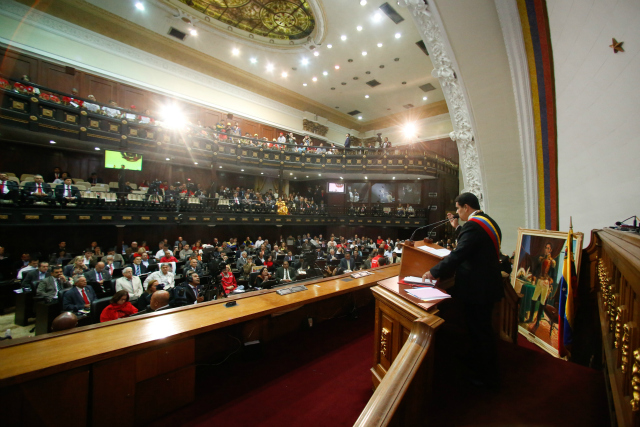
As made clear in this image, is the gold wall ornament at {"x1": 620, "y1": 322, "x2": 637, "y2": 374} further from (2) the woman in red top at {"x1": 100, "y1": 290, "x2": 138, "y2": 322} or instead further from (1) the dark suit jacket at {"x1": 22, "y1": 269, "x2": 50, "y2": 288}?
(1) the dark suit jacket at {"x1": 22, "y1": 269, "x2": 50, "y2": 288}

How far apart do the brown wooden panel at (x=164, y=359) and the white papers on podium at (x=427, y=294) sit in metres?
1.75

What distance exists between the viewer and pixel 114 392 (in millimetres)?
1667

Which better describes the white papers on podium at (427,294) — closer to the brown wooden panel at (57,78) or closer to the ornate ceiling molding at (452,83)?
the ornate ceiling molding at (452,83)

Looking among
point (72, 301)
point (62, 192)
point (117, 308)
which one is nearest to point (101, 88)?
point (62, 192)

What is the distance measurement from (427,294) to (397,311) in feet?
0.81

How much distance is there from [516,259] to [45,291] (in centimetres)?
807

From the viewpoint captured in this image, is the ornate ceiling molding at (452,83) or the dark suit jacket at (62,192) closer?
the ornate ceiling molding at (452,83)

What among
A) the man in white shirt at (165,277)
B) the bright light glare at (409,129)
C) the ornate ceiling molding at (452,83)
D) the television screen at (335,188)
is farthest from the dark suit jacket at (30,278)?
the bright light glare at (409,129)

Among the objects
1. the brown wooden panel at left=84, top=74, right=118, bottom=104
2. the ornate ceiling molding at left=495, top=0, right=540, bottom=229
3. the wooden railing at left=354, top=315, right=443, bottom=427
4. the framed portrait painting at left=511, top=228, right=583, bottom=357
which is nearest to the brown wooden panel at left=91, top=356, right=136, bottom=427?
the wooden railing at left=354, top=315, right=443, bottom=427

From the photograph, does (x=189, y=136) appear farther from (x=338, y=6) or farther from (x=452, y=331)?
(x=452, y=331)

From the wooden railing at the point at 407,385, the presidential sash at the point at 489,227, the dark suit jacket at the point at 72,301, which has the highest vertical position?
the presidential sash at the point at 489,227

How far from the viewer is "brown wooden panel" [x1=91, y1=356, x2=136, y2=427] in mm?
1603

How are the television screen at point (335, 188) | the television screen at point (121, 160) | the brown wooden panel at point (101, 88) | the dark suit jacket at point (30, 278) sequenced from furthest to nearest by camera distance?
the television screen at point (335, 188)
the brown wooden panel at point (101, 88)
the television screen at point (121, 160)
the dark suit jacket at point (30, 278)

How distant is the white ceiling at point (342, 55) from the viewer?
35.9 feet
